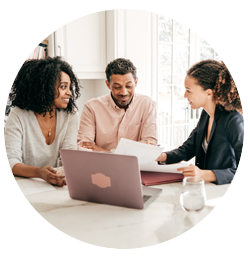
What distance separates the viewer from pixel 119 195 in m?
1.08

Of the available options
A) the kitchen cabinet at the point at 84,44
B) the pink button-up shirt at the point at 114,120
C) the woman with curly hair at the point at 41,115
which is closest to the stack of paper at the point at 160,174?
the woman with curly hair at the point at 41,115

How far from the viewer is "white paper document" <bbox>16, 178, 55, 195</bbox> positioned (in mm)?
1252

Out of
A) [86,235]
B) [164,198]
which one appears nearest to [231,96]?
[164,198]

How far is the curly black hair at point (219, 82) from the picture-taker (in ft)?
5.19

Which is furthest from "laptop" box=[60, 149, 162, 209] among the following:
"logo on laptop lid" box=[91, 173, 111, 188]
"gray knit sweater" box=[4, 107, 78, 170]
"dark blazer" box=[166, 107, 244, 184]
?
"gray knit sweater" box=[4, 107, 78, 170]

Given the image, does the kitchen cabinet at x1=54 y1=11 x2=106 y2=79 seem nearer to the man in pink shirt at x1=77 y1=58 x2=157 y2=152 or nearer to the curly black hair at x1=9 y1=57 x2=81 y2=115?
the man in pink shirt at x1=77 y1=58 x2=157 y2=152

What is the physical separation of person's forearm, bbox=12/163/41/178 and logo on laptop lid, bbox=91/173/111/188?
0.40 metres

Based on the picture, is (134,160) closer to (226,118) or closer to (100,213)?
(100,213)

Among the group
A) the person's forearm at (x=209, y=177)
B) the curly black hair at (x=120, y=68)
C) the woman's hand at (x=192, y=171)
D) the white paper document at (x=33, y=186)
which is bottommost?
the white paper document at (x=33, y=186)

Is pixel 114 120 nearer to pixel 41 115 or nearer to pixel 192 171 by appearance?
pixel 41 115

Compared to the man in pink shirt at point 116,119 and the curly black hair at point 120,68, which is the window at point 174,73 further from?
the curly black hair at point 120,68

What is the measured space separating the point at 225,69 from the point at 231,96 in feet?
0.58

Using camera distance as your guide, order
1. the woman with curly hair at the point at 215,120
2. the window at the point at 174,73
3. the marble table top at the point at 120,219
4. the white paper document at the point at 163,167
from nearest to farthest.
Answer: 1. the marble table top at the point at 120,219
2. the white paper document at the point at 163,167
3. the woman with curly hair at the point at 215,120
4. the window at the point at 174,73

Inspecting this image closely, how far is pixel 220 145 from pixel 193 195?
0.67 m
